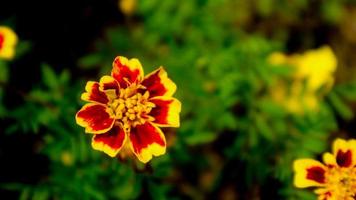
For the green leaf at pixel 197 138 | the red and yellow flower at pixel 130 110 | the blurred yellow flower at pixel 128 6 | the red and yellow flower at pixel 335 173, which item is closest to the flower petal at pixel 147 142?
the red and yellow flower at pixel 130 110

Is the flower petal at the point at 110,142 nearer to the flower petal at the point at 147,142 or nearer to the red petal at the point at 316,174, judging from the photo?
the flower petal at the point at 147,142

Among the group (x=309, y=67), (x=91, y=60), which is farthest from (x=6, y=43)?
(x=309, y=67)

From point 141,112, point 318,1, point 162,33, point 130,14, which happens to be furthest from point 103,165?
point 318,1

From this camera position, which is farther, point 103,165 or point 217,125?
point 217,125

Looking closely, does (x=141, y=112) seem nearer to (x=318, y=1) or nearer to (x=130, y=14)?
(x=130, y=14)

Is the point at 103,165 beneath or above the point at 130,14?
beneath

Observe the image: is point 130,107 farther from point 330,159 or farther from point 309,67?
point 309,67

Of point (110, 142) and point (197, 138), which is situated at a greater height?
point (197, 138)
